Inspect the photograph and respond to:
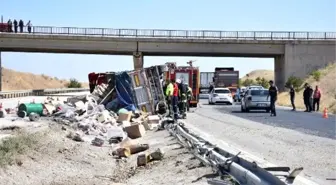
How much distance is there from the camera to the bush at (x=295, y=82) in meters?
68.0

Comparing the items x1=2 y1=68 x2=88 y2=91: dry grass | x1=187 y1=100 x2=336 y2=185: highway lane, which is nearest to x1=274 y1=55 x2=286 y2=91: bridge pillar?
x1=187 y1=100 x2=336 y2=185: highway lane

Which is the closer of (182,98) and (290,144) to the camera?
(290,144)

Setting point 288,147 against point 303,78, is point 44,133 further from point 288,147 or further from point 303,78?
point 303,78

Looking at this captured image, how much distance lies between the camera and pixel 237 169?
9141 millimetres

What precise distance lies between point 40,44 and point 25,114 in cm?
4160

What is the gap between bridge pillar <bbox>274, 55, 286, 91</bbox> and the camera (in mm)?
71625

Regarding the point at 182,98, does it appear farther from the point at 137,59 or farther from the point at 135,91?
the point at 137,59

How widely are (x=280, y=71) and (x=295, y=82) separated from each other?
4925 millimetres

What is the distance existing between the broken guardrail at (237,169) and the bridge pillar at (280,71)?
192 feet

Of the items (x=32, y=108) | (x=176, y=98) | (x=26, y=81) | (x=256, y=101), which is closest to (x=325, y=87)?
(x=256, y=101)

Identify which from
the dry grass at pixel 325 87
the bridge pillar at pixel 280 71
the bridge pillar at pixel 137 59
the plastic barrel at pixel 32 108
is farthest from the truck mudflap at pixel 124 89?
the bridge pillar at pixel 280 71

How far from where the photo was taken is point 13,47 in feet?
227

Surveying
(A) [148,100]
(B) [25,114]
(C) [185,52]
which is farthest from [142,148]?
(C) [185,52]

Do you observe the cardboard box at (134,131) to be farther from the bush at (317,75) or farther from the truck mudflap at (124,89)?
the bush at (317,75)
